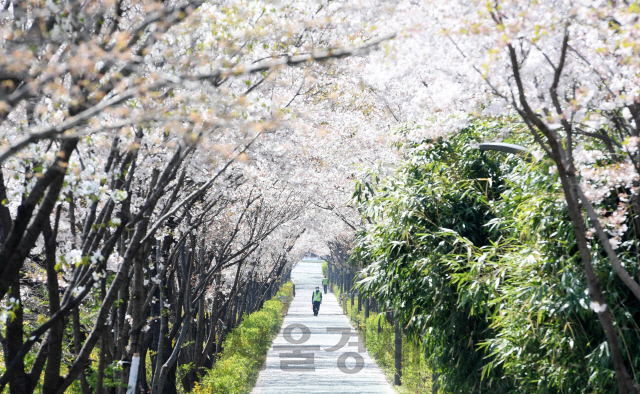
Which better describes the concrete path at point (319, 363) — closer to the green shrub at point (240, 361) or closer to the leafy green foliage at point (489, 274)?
the green shrub at point (240, 361)

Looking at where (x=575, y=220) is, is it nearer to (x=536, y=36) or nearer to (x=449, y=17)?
(x=536, y=36)

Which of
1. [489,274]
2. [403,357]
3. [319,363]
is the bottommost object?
[319,363]

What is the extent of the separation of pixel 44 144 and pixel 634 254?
453 cm

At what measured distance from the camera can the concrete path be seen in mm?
12922

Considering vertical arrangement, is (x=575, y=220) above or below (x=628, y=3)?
below

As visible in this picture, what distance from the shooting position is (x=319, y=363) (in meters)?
16.3

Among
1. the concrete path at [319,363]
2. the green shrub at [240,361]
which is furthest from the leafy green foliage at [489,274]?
the concrete path at [319,363]

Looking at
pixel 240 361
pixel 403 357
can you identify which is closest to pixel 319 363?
pixel 403 357

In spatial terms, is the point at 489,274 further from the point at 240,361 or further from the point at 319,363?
the point at 319,363

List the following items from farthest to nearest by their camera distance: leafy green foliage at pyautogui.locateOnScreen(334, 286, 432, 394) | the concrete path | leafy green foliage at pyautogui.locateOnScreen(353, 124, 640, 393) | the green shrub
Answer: the concrete path, leafy green foliage at pyautogui.locateOnScreen(334, 286, 432, 394), the green shrub, leafy green foliage at pyautogui.locateOnScreen(353, 124, 640, 393)

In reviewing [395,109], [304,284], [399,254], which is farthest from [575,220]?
[304,284]

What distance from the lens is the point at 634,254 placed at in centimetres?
480

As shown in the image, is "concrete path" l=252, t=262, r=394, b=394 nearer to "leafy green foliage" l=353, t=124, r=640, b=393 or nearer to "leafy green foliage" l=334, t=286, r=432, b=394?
"leafy green foliage" l=334, t=286, r=432, b=394

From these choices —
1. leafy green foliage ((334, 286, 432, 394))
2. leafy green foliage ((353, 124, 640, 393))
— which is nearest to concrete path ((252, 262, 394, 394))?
leafy green foliage ((334, 286, 432, 394))
